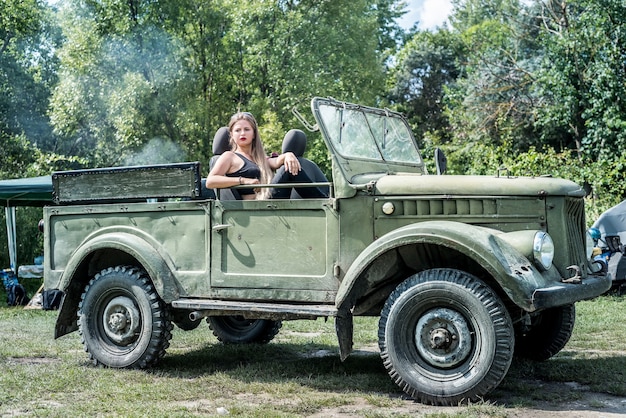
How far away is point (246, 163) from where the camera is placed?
22.0ft

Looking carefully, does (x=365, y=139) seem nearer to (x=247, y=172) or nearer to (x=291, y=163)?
(x=291, y=163)

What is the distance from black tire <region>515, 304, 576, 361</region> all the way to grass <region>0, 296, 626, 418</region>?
120 mm

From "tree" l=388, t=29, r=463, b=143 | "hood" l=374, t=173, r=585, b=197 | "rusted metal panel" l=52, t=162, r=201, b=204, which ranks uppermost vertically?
"tree" l=388, t=29, r=463, b=143

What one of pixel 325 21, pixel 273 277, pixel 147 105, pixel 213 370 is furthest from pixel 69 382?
pixel 325 21

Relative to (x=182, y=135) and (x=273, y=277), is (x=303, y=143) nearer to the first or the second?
(x=273, y=277)

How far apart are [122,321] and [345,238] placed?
217cm

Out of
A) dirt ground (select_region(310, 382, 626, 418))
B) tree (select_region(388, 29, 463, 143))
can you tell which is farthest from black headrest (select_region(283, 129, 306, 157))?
tree (select_region(388, 29, 463, 143))

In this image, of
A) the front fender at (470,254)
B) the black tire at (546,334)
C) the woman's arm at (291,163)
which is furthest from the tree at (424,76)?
the front fender at (470,254)

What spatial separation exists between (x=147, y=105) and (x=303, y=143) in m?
15.3

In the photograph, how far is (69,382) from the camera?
624 centimetres

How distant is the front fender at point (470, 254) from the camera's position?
205 inches

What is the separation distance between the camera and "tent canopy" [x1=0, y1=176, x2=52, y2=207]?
13.3 m

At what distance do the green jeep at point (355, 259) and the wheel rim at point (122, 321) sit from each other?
0.04 ft

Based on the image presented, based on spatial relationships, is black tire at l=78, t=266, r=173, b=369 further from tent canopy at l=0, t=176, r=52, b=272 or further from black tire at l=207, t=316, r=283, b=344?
tent canopy at l=0, t=176, r=52, b=272
